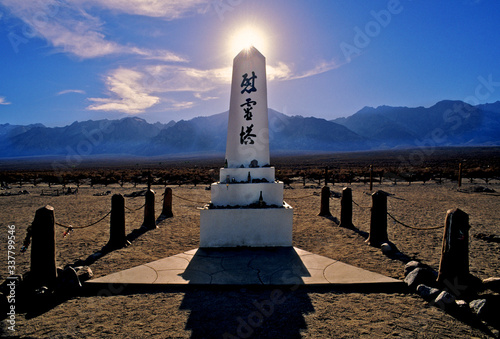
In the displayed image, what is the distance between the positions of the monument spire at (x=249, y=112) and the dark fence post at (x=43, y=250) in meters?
3.60

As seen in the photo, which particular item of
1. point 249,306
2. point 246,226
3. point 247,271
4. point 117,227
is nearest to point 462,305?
point 249,306

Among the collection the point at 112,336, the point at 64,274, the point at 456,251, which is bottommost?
the point at 112,336

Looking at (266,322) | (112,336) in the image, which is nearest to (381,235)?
(266,322)

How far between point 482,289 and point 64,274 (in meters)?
6.13

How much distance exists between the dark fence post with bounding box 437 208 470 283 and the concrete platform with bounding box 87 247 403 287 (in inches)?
27.0

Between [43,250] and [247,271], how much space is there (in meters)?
3.11

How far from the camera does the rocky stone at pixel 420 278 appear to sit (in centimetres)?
399

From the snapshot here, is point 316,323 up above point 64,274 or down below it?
below

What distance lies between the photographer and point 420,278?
13.1ft

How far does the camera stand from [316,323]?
3203 mm

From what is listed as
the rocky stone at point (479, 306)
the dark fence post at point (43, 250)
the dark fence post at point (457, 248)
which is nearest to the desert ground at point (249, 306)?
the rocky stone at point (479, 306)

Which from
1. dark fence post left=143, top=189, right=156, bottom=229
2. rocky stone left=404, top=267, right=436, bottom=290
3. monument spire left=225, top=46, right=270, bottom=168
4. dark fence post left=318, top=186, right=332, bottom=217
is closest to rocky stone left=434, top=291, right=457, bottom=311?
rocky stone left=404, top=267, right=436, bottom=290

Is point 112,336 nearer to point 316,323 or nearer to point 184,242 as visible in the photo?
point 316,323

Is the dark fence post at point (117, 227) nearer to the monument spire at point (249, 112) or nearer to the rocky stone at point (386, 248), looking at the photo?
the monument spire at point (249, 112)
